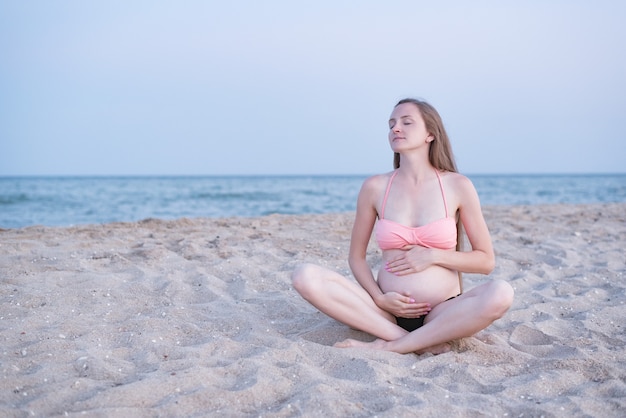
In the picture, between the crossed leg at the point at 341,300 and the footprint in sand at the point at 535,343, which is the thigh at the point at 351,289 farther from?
the footprint in sand at the point at 535,343

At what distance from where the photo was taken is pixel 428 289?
3.29 m

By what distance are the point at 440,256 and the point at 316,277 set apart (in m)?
0.69

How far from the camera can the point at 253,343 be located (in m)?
3.24

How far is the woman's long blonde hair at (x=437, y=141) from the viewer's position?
340cm

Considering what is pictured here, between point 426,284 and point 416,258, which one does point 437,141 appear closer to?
point 416,258

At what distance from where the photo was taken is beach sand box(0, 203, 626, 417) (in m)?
2.39

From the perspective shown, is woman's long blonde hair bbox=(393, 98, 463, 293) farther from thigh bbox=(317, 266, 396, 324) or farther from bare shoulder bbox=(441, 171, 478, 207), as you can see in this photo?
thigh bbox=(317, 266, 396, 324)

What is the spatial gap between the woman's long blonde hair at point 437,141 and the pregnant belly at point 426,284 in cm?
21

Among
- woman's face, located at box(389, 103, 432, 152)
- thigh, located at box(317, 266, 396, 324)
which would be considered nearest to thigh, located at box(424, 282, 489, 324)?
thigh, located at box(317, 266, 396, 324)

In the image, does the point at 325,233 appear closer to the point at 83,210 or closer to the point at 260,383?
the point at 260,383

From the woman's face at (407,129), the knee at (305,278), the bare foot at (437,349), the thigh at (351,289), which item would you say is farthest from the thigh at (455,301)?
the woman's face at (407,129)

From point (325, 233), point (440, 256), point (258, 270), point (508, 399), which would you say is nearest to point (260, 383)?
point (508, 399)

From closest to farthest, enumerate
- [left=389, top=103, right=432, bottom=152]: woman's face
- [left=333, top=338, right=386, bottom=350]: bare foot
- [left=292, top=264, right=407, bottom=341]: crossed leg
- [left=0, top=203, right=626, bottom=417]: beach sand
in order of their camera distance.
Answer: [left=0, top=203, right=626, bottom=417]: beach sand < [left=333, top=338, right=386, bottom=350]: bare foot < [left=292, top=264, right=407, bottom=341]: crossed leg < [left=389, top=103, right=432, bottom=152]: woman's face

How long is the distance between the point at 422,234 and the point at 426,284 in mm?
281
